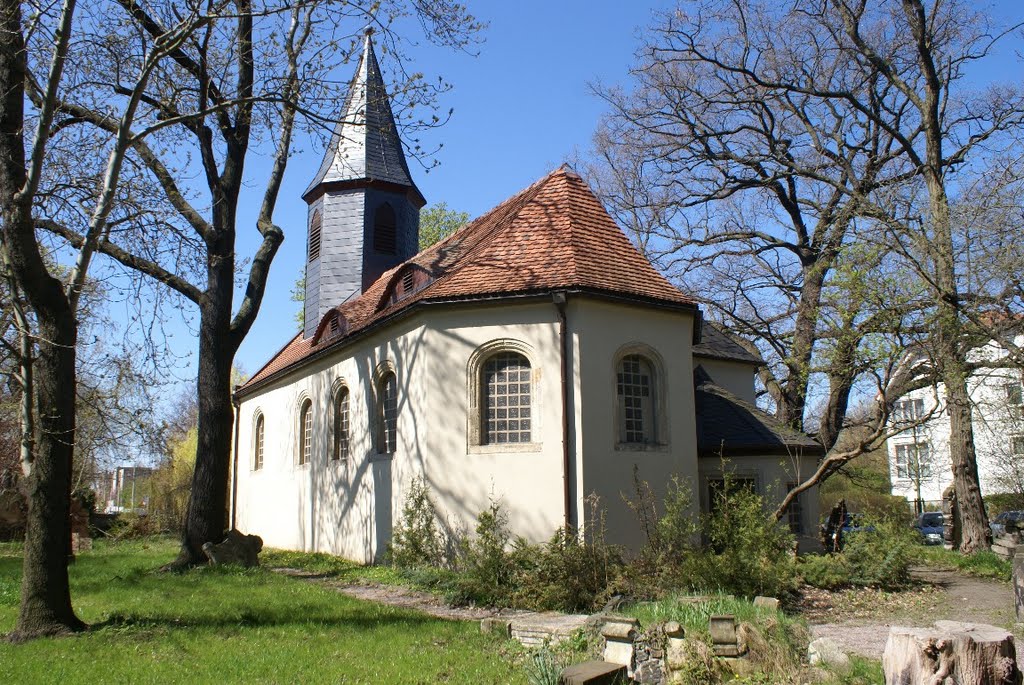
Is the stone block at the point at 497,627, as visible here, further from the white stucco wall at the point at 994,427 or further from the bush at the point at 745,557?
the white stucco wall at the point at 994,427

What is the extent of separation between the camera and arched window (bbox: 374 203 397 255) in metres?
23.0

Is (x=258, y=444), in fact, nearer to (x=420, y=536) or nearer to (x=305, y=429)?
(x=305, y=429)

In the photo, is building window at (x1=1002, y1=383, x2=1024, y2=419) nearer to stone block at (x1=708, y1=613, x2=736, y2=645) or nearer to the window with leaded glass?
the window with leaded glass

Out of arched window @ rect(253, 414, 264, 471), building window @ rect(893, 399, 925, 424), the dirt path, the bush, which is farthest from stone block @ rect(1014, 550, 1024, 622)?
arched window @ rect(253, 414, 264, 471)

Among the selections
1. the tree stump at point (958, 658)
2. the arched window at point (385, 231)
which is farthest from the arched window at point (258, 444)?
the tree stump at point (958, 658)

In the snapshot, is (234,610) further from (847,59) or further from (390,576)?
(847,59)

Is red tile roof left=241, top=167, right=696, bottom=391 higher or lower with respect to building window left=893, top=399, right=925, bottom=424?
higher

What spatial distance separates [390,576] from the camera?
14.0m

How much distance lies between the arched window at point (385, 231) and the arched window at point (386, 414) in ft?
23.3

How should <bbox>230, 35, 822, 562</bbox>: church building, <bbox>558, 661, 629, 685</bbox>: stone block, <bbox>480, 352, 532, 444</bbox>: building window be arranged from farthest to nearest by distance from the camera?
<bbox>480, 352, 532, 444</bbox>: building window → <bbox>230, 35, 822, 562</bbox>: church building → <bbox>558, 661, 629, 685</bbox>: stone block

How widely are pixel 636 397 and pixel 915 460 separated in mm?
24109

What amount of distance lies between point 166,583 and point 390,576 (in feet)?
11.7

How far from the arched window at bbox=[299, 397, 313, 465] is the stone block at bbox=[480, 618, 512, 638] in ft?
41.0

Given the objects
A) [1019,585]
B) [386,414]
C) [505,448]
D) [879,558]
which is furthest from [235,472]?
[1019,585]
